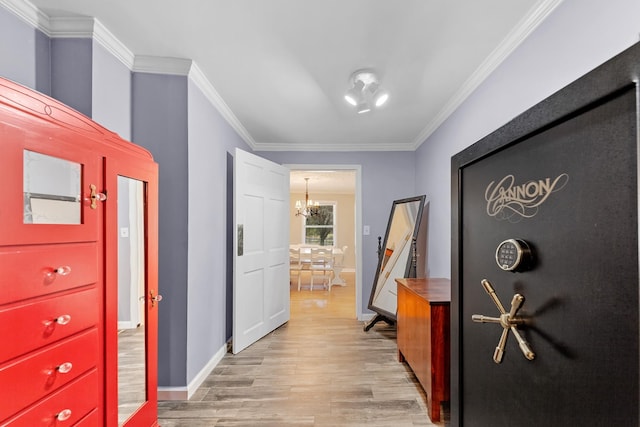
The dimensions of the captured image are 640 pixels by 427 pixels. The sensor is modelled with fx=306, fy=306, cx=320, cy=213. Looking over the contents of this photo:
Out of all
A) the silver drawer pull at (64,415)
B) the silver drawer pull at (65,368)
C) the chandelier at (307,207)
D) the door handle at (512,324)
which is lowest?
the silver drawer pull at (64,415)

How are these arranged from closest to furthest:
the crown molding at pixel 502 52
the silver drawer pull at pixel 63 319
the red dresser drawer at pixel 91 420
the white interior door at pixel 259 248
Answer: the silver drawer pull at pixel 63 319 → the red dresser drawer at pixel 91 420 → the crown molding at pixel 502 52 → the white interior door at pixel 259 248

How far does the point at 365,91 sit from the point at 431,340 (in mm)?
1823

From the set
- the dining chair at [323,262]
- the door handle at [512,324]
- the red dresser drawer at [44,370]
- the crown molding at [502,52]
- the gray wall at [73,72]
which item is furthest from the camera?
the dining chair at [323,262]

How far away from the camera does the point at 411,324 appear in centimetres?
236

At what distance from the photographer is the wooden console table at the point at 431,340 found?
193 centimetres

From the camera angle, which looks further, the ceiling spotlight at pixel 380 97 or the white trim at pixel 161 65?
the ceiling spotlight at pixel 380 97

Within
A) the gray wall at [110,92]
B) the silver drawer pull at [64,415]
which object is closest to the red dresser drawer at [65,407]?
the silver drawer pull at [64,415]

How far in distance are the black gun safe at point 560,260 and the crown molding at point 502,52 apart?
1.11 metres

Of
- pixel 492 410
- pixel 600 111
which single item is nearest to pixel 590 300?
pixel 600 111

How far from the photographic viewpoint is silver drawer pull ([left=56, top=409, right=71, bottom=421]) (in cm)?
105

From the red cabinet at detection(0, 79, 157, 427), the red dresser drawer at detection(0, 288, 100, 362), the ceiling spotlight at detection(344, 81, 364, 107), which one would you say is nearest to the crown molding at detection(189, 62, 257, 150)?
the red cabinet at detection(0, 79, 157, 427)

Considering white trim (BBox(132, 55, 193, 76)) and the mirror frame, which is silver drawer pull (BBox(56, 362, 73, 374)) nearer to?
white trim (BBox(132, 55, 193, 76))

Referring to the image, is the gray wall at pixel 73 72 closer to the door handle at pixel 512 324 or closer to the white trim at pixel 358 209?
the door handle at pixel 512 324

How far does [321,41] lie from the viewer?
182 cm
